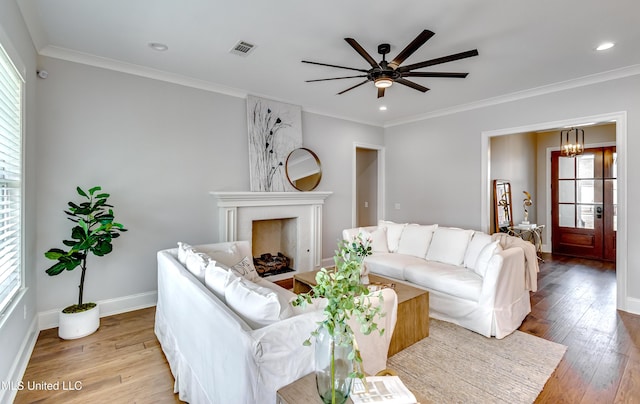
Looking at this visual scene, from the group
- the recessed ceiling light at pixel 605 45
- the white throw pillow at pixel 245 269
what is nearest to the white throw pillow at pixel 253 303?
the white throw pillow at pixel 245 269

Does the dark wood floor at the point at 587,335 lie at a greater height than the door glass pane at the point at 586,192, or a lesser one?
lesser

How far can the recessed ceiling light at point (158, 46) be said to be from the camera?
2948 mm

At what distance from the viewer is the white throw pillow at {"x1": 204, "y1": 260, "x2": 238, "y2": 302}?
1.91 metres

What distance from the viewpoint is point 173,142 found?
378 centimetres

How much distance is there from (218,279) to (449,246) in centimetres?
290

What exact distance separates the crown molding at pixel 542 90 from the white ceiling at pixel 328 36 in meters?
0.02

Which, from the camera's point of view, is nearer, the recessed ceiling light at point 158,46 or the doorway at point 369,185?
the recessed ceiling light at point 158,46

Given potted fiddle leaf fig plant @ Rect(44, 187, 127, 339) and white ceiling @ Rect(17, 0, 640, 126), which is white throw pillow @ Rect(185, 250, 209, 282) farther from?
white ceiling @ Rect(17, 0, 640, 126)

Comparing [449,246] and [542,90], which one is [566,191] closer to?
[542,90]

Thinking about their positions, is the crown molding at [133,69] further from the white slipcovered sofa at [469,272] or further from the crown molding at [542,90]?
the crown molding at [542,90]

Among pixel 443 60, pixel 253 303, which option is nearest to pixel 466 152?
pixel 443 60

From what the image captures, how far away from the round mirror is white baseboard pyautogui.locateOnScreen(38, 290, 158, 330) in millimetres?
2469

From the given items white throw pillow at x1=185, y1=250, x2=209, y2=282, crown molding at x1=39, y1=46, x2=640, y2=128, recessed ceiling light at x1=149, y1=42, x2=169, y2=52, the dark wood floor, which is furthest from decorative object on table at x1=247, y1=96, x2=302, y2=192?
the dark wood floor

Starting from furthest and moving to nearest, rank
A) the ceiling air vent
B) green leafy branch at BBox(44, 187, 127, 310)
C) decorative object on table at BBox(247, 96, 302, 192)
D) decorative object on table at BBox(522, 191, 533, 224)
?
decorative object on table at BBox(522, 191, 533, 224)
decorative object on table at BBox(247, 96, 302, 192)
the ceiling air vent
green leafy branch at BBox(44, 187, 127, 310)
